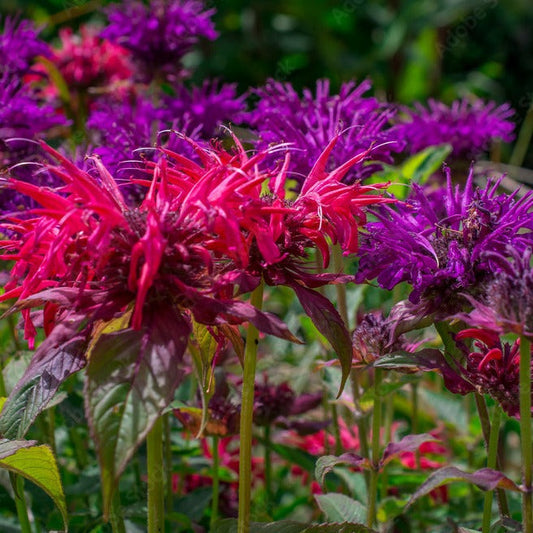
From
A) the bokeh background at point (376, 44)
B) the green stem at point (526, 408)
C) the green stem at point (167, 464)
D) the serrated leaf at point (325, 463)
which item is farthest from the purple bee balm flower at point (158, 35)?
the bokeh background at point (376, 44)

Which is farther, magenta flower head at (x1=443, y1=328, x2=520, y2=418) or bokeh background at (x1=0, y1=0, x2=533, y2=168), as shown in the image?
bokeh background at (x1=0, y1=0, x2=533, y2=168)

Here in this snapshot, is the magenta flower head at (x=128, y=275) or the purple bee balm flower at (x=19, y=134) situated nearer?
the magenta flower head at (x=128, y=275)

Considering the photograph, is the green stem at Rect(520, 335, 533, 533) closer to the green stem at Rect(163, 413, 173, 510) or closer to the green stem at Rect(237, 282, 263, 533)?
the green stem at Rect(237, 282, 263, 533)

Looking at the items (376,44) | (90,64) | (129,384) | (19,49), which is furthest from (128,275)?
(376,44)

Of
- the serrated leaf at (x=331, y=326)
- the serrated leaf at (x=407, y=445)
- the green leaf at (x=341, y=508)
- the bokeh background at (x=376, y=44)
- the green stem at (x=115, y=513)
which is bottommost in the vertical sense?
the green leaf at (x=341, y=508)

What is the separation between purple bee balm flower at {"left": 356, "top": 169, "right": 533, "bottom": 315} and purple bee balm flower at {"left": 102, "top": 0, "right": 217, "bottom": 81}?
782mm

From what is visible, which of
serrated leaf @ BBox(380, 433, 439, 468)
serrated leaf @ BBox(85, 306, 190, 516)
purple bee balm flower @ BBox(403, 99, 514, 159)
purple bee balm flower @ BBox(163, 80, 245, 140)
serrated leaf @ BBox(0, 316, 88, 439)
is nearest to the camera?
serrated leaf @ BBox(85, 306, 190, 516)

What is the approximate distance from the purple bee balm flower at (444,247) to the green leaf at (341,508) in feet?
0.85

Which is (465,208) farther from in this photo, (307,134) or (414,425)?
(414,425)

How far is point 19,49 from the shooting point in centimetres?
131

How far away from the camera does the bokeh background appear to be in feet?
9.41


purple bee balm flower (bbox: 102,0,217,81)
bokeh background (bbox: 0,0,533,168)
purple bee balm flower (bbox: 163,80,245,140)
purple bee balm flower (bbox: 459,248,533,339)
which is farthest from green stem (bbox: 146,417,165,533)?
bokeh background (bbox: 0,0,533,168)

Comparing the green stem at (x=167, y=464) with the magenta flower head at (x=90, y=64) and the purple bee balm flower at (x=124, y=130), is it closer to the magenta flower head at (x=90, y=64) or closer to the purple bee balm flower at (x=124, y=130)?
the purple bee balm flower at (x=124, y=130)

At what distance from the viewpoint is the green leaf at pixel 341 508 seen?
0.85 m
